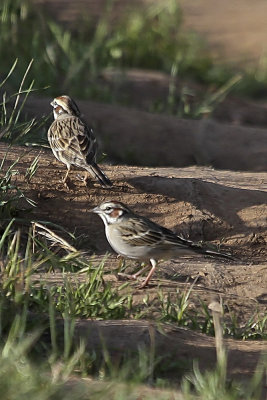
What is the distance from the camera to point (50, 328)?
6457mm

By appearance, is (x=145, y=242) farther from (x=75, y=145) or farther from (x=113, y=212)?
(x=75, y=145)

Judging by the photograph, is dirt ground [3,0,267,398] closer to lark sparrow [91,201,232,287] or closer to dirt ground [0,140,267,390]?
dirt ground [0,140,267,390]

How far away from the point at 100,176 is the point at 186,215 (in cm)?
95

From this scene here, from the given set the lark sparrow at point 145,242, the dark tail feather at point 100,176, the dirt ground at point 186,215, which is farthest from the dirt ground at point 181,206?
the dark tail feather at point 100,176

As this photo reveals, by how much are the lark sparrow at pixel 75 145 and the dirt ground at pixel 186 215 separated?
268 millimetres

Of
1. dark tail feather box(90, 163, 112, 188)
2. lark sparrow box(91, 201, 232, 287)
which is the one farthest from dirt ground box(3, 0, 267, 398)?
dark tail feather box(90, 163, 112, 188)

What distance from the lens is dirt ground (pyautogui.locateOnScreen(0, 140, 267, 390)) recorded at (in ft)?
27.1

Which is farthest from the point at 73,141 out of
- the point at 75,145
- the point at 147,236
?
the point at 147,236

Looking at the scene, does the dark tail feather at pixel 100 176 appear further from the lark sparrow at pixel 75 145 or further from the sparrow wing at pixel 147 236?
the sparrow wing at pixel 147 236

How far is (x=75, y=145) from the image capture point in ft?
30.2

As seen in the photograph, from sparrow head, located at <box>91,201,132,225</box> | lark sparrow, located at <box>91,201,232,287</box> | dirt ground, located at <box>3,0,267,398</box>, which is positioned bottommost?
dirt ground, located at <box>3,0,267,398</box>

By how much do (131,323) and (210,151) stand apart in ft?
19.4

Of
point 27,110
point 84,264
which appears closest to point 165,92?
point 27,110

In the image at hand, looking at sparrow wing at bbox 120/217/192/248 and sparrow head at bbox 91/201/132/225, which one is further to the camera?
sparrow head at bbox 91/201/132/225
